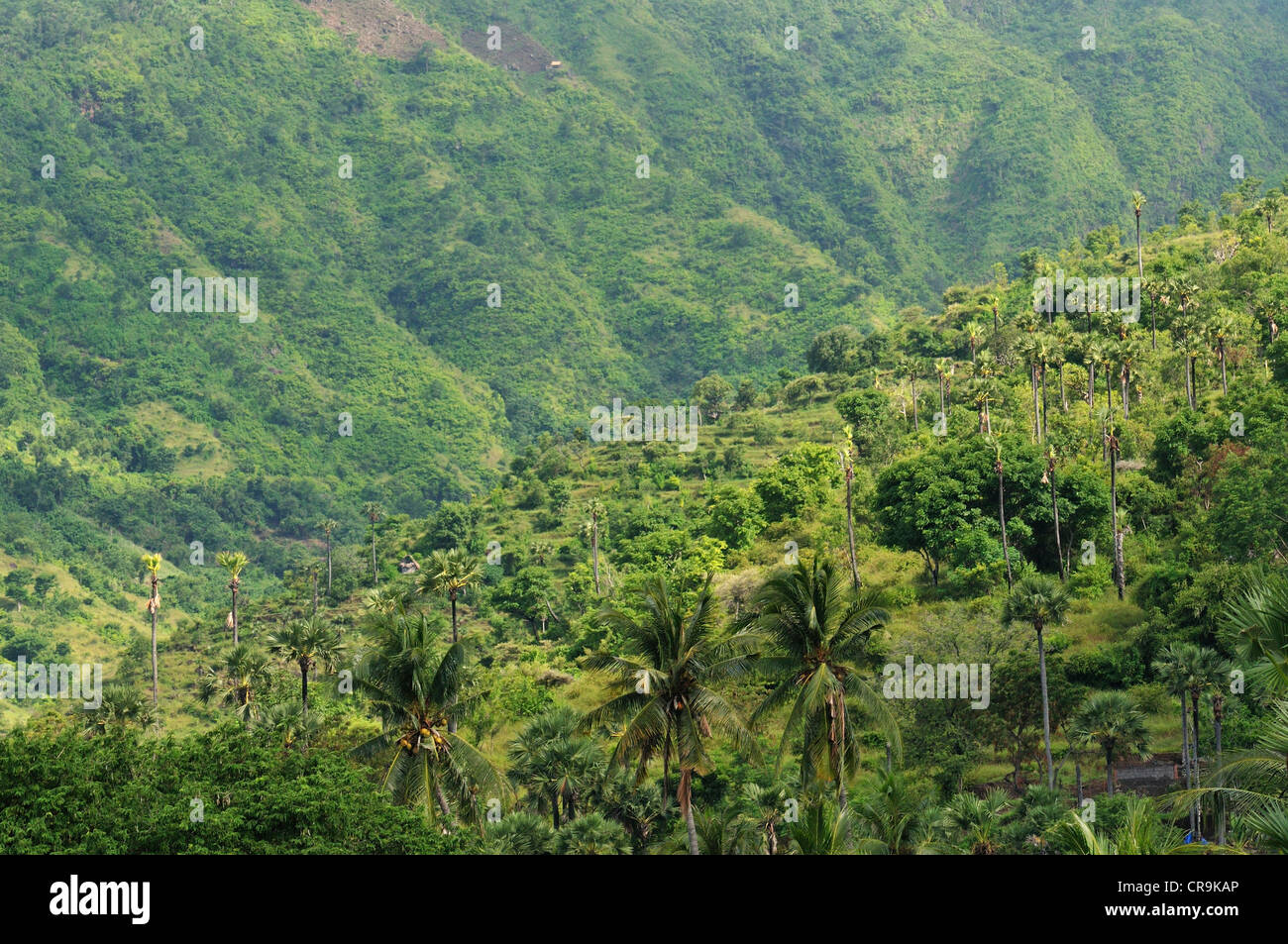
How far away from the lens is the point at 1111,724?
63.2 metres

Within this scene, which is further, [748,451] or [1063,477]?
[748,451]

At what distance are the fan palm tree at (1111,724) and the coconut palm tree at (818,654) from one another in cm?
1820

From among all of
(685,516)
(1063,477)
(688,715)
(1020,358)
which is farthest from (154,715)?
(1020,358)

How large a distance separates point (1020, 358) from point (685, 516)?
35.1 m

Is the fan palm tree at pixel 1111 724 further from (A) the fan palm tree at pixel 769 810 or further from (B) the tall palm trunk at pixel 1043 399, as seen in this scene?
(B) the tall palm trunk at pixel 1043 399

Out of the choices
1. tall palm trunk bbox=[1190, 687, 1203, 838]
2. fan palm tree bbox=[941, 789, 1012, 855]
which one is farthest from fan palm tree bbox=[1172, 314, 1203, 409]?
fan palm tree bbox=[941, 789, 1012, 855]

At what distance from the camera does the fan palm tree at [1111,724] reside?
63375 mm

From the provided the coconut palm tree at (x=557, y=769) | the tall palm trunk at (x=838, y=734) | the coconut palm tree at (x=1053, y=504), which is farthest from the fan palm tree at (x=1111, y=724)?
the coconut palm tree at (x=1053, y=504)

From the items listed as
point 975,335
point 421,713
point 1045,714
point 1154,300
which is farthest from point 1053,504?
point 975,335

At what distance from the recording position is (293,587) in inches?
6969

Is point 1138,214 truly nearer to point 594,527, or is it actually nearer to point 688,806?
point 594,527

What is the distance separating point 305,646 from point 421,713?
26641mm
